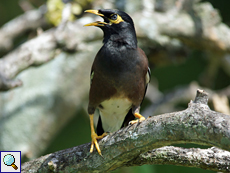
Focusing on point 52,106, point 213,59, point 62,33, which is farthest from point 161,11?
point 52,106

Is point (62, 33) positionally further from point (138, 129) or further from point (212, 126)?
point (212, 126)

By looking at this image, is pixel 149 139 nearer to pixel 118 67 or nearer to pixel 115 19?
pixel 118 67

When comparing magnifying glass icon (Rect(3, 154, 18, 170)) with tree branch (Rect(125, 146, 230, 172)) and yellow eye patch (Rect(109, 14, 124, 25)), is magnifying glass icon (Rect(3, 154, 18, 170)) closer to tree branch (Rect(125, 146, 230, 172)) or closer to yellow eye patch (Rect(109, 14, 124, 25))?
tree branch (Rect(125, 146, 230, 172))

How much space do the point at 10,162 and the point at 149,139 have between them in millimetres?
1538

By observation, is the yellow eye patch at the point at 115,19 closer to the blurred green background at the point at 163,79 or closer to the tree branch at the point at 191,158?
the tree branch at the point at 191,158

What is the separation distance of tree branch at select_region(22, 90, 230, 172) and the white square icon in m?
0.21

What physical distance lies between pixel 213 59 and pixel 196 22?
2.92 feet

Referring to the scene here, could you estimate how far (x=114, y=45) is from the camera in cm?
307

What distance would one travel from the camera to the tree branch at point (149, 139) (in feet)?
6.47

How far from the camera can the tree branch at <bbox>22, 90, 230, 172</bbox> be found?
197 cm

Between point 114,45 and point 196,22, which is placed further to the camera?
point 196,22

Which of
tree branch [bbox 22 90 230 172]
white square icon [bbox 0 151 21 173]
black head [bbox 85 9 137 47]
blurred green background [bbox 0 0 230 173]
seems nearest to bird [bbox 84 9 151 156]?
black head [bbox 85 9 137 47]

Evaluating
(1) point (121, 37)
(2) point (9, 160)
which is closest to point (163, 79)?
(1) point (121, 37)

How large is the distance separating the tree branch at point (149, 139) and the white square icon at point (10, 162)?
207mm
